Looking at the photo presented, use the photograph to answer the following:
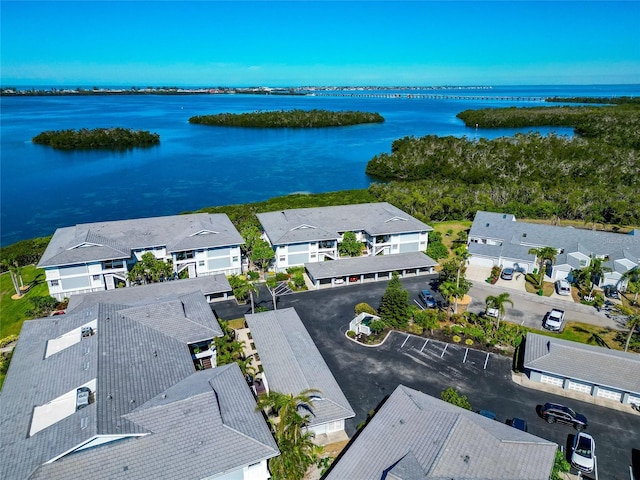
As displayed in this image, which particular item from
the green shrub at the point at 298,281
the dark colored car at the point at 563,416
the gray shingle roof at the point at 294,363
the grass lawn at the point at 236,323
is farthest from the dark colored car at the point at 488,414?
the green shrub at the point at 298,281

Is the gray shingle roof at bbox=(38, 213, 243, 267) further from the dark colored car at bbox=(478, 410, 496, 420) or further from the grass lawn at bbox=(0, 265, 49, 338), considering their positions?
the dark colored car at bbox=(478, 410, 496, 420)

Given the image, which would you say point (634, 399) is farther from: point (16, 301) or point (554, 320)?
point (16, 301)

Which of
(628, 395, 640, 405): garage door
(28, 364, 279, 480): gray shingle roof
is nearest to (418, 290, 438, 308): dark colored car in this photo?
(628, 395, 640, 405): garage door

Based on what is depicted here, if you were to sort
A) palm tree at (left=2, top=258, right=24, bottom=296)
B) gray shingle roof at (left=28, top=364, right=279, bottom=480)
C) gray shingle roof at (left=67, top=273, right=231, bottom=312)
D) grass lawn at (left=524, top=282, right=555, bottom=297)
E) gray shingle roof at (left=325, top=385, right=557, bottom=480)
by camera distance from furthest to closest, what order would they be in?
palm tree at (left=2, top=258, right=24, bottom=296) < grass lawn at (left=524, top=282, right=555, bottom=297) < gray shingle roof at (left=67, top=273, right=231, bottom=312) < gray shingle roof at (left=325, top=385, right=557, bottom=480) < gray shingle roof at (left=28, top=364, right=279, bottom=480)

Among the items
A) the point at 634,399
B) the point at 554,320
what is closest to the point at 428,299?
the point at 554,320

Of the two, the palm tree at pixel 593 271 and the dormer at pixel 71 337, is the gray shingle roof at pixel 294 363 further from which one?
the palm tree at pixel 593 271
